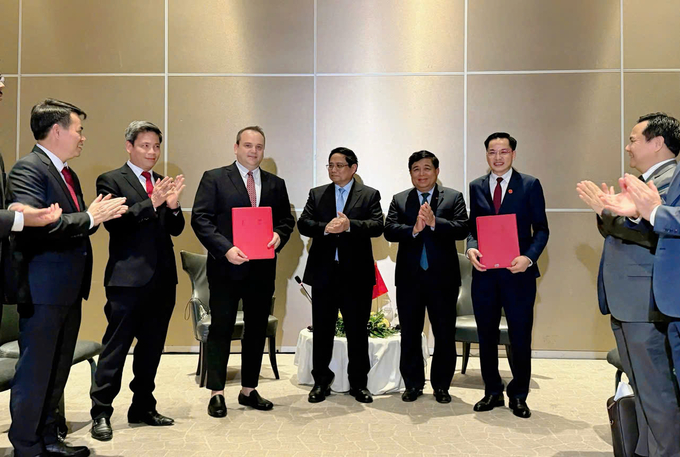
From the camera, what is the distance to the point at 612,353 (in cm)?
369

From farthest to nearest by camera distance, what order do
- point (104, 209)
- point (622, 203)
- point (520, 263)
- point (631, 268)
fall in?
point (520, 263) < point (104, 209) < point (631, 268) < point (622, 203)

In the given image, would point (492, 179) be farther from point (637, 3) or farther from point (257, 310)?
point (637, 3)

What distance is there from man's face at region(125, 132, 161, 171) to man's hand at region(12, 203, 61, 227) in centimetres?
94

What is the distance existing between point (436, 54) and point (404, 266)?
2.65 metres

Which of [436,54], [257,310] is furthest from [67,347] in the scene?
[436,54]

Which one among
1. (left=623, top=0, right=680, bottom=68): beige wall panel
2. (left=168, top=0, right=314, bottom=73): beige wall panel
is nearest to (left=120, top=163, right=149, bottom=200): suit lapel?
(left=168, top=0, right=314, bottom=73): beige wall panel

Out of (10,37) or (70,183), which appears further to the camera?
(10,37)

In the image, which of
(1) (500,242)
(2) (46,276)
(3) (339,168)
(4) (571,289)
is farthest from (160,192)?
(4) (571,289)

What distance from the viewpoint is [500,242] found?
3.88 m

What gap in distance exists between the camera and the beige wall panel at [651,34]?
5738 millimetres

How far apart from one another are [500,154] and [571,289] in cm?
237

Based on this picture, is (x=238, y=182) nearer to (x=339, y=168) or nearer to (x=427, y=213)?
(x=339, y=168)

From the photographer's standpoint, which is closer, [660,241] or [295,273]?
[660,241]

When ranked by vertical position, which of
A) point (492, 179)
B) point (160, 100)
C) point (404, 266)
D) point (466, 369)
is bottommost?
point (466, 369)
